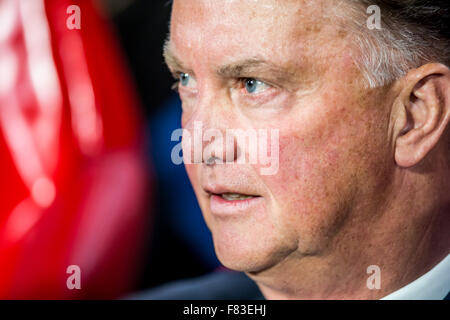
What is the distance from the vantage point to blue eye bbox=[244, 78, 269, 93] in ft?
2.80

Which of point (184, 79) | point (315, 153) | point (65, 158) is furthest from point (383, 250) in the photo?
point (65, 158)

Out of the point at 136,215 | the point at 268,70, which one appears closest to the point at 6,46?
the point at 136,215

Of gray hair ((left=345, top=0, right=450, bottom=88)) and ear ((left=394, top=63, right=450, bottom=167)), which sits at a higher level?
gray hair ((left=345, top=0, right=450, bottom=88))

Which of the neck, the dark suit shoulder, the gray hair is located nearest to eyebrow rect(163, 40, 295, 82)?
the gray hair

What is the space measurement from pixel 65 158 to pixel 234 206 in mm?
601

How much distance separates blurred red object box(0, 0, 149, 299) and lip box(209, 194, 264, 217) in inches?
20.1

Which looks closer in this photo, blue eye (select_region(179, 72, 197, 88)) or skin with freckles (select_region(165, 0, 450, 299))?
skin with freckles (select_region(165, 0, 450, 299))

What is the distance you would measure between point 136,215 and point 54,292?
25cm

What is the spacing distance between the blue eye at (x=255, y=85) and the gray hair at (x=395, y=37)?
139mm

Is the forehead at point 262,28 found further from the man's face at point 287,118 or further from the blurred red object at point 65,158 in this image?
the blurred red object at point 65,158

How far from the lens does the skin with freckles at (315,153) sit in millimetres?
813

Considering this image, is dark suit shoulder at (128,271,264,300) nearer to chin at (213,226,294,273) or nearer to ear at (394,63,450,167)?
chin at (213,226,294,273)

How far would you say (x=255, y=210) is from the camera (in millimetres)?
871

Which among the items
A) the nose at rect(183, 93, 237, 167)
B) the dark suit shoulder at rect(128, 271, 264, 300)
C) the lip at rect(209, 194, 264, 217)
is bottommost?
the dark suit shoulder at rect(128, 271, 264, 300)
